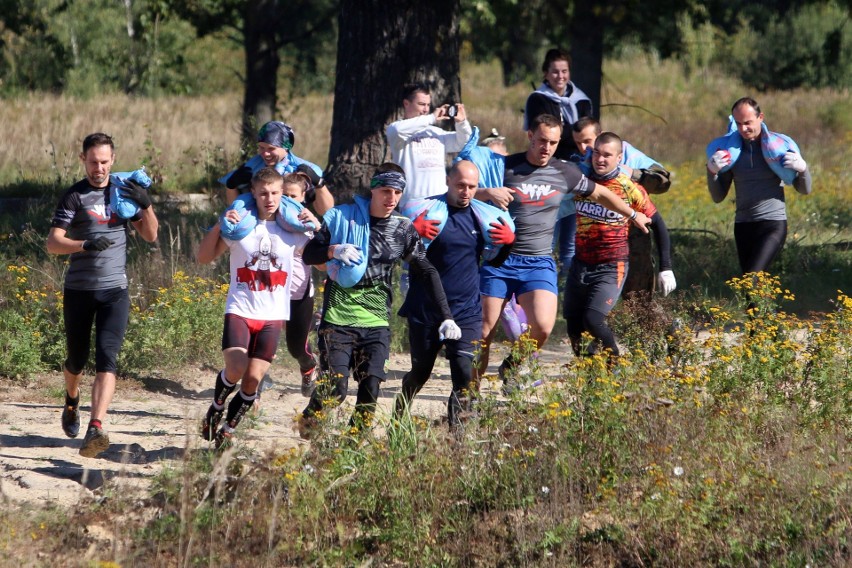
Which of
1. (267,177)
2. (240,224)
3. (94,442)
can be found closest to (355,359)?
(240,224)

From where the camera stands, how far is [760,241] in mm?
8766

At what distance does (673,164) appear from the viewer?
21.8 metres

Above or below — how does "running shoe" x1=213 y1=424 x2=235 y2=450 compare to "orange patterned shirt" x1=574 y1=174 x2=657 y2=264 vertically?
below

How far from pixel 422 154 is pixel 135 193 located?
105 inches

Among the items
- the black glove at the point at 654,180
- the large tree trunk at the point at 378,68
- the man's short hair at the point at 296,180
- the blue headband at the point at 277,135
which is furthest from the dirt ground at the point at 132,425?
the large tree trunk at the point at 378,68

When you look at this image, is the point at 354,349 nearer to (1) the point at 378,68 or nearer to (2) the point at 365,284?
(2) the point at 365,284

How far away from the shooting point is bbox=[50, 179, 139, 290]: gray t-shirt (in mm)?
6793

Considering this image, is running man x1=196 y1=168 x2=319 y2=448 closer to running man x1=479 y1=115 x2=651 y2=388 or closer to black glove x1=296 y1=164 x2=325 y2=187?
black glove x1=296 y1=164 x2=325 y2=187

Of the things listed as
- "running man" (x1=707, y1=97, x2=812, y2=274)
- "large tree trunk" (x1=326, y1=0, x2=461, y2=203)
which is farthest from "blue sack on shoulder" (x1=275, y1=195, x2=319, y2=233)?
"large tree trunk" (x1=326, y1=0, x2=461, y2=203)

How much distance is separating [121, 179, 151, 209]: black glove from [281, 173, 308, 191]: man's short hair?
31.2 inches

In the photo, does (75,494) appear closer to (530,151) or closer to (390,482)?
(390,482)

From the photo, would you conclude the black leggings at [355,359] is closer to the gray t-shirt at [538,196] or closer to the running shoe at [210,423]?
the running shoe at [210,423]

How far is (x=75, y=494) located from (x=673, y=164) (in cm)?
1709

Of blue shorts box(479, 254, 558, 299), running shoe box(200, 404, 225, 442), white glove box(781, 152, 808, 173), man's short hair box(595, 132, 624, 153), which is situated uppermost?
man's short hair box(595, 132, 624, 153)
